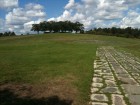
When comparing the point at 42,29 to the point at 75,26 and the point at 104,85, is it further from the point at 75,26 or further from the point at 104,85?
the point at 104,85

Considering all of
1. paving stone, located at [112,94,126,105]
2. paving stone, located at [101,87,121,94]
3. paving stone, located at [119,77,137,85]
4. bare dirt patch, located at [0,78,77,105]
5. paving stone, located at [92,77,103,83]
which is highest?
bare dirt patch, located at [0,78,77,105]

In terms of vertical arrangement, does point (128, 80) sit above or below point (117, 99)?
below

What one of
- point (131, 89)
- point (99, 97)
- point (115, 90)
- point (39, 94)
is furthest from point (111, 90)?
point (39, 94)

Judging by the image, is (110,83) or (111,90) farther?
(110,83)

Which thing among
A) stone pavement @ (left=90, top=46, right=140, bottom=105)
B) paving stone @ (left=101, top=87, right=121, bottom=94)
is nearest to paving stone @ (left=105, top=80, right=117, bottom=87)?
stone pavement @ (left=90, top=46, right=140, bottom=105)

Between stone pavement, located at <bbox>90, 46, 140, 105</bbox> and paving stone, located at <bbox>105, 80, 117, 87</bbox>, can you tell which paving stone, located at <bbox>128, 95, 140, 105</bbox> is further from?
paving stone, located at <bbox>105, 80, 117, 87</bbox>

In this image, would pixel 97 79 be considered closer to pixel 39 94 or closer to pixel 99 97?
pixel 99 97

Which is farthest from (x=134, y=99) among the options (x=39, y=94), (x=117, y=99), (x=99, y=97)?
(x=39, y=94)

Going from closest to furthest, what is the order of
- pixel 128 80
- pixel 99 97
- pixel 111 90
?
pixel 99 97
pixel 111 90
pixel 128 80

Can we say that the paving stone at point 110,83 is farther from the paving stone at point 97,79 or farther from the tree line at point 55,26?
the tree line at point 55,26

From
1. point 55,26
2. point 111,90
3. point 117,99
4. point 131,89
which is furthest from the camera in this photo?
point 55,26

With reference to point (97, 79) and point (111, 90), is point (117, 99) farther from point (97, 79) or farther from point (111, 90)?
point (97, 79)

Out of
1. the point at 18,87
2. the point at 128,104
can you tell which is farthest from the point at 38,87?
the point at 128,104

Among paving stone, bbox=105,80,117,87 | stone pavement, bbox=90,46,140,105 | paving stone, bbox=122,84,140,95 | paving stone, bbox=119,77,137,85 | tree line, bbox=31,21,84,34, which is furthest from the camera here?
tree line, bbox=31,21,84,34
